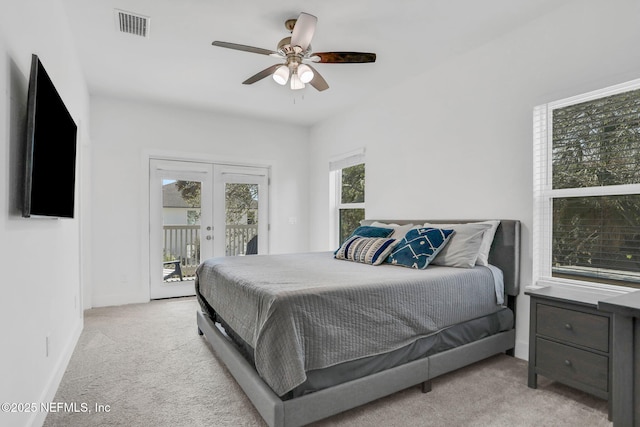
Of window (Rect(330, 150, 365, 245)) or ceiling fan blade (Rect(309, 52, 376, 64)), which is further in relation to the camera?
window (Rect(330, 150, 365, 245))

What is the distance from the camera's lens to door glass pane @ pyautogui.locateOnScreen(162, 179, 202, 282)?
462 centimetres

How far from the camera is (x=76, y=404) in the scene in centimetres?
199

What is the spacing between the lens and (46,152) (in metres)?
1.70

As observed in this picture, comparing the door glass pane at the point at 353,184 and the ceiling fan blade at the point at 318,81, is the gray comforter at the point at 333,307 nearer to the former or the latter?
the ceiling fan blade at the point at 318,81

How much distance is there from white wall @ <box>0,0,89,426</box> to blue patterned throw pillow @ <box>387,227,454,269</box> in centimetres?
228

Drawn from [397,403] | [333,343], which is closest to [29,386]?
[333,343]

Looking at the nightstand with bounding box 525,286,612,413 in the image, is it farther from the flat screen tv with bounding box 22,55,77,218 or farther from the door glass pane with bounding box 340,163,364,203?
the flat screen tv with bounding box 22,55,77,218

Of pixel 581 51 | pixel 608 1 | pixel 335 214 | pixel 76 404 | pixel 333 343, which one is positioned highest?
pixel 608 1

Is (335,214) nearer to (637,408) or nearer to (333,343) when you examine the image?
(333,343)

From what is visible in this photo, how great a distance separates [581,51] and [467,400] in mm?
2427

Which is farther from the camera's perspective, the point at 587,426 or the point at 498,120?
the point at 498,120

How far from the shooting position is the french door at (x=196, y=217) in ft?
15.0

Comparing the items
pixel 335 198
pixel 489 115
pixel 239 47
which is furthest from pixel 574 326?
pixel 335 198

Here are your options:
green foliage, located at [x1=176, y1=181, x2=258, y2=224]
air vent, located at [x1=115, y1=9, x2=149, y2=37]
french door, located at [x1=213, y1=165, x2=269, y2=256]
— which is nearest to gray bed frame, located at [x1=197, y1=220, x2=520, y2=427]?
french door, located at [x1=213, y1=165, x2=269, y2=256]
